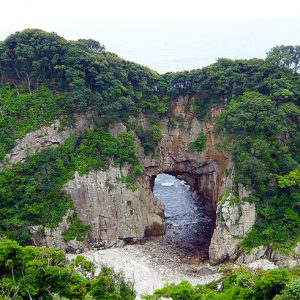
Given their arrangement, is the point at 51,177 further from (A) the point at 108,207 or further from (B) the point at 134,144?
(B) the point at 134,144

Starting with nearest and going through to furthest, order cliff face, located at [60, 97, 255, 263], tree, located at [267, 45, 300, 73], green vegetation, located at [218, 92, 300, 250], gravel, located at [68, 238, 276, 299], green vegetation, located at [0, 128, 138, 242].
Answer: gravel, located at [68, 238, 276, 299], green vegetation, located at [0, 128, 138, 242], green vegetation, located at [218, 92, 300, 250], cliff face, located at [60, 97, 255, 263], tree, located at [267, 45, 300, 73]

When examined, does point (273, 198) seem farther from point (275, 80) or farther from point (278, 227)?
point (275, 80)

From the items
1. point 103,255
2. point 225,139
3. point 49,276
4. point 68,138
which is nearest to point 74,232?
point 103,255

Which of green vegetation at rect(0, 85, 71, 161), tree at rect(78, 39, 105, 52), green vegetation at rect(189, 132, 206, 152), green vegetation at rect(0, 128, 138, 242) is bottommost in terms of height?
green vegetation at rect(0, 128, 138, 242)

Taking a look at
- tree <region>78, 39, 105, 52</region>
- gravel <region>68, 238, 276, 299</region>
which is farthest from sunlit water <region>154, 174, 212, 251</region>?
tree <region>78, 39, 105, 52</region>

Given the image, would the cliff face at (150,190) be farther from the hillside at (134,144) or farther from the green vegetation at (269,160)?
the green vegetation at (269,160)

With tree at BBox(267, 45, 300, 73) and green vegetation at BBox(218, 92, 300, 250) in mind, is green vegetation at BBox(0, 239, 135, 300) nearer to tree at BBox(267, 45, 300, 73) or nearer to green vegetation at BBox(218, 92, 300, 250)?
green vegetation at BBox(218, 92, 300, 250)
